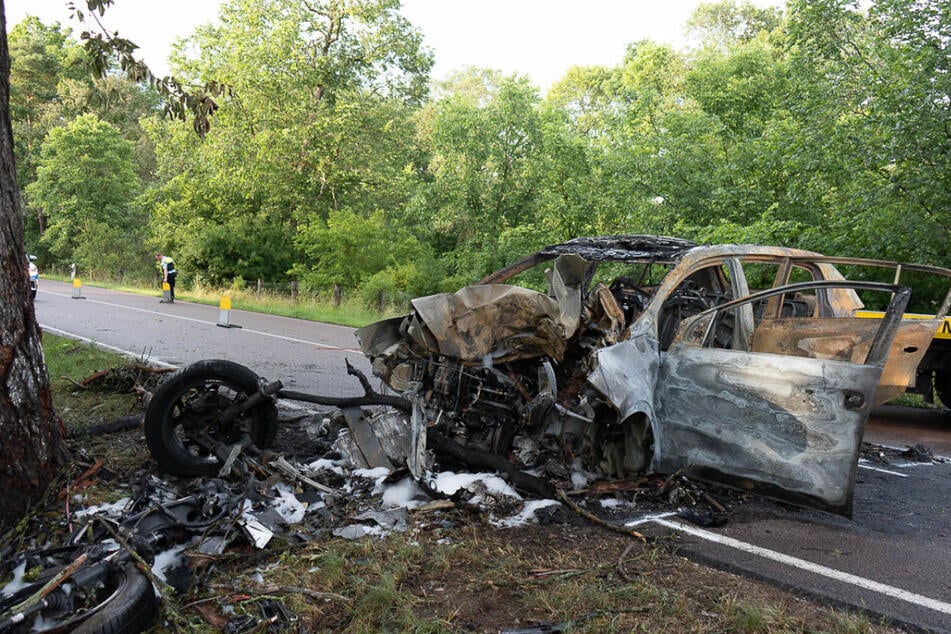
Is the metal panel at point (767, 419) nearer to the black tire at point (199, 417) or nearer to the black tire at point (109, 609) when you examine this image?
the black tire at point (199, 417)

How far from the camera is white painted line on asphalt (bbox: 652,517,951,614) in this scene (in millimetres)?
3242

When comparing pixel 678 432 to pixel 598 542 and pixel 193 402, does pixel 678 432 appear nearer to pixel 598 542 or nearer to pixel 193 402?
pixel 598 542

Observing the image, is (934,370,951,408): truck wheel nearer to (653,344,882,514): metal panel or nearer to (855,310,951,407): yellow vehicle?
(855,310,951,407): yellow vehicle

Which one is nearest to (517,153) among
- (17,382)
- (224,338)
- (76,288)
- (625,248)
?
(224,338)

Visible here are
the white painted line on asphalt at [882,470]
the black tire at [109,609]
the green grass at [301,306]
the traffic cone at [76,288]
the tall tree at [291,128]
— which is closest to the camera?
the black tire at [109,609]

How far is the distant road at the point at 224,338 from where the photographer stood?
9.24 m

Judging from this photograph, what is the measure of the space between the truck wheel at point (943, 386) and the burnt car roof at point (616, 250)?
4794 millimetres

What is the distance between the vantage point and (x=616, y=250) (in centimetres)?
550

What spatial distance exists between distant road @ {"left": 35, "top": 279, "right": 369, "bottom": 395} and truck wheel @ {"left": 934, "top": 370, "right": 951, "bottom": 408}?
7110 mm

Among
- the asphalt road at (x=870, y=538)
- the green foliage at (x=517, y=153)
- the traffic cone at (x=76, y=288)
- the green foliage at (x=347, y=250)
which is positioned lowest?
the traffic cone at (x=76, y=288)

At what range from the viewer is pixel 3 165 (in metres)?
3.90

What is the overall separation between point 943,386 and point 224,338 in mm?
11463

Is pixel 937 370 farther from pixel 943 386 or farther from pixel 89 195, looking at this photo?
pixel 89 195

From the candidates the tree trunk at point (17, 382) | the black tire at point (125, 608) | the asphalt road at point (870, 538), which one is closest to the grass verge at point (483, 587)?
the black tire at point (125, 608)
